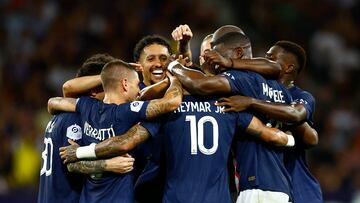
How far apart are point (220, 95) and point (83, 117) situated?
1137 millimetres

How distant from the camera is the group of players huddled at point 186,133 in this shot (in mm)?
7270

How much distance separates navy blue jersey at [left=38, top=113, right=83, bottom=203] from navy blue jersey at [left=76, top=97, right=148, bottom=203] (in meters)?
0.38

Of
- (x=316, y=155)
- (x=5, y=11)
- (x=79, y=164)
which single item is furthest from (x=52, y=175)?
(x=5, y=11)

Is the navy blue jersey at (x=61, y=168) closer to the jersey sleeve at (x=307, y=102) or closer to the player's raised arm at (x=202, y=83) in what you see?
the player's raised arm at (x=202, y=83)

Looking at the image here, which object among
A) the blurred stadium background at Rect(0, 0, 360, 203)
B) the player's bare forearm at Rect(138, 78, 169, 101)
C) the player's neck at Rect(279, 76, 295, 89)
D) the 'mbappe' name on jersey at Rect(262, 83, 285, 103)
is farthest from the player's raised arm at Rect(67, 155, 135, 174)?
the blurred stadium background at Rect(0, 0, 360, 203)

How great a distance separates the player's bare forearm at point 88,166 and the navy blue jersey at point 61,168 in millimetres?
360

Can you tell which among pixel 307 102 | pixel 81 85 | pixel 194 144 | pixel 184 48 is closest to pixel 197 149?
pixel 194 144

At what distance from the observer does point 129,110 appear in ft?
23.8

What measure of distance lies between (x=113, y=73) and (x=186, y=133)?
761 millimetres

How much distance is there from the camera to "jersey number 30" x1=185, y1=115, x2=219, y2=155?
727cm

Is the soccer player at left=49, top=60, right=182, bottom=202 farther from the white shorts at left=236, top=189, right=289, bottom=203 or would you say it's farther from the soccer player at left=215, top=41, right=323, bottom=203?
the soccer player at left=215, top=41, right=323, bottom=203

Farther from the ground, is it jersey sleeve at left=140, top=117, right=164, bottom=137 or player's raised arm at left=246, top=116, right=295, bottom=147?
jersey sleeve at left=140, top=117, right=164, bottom=137

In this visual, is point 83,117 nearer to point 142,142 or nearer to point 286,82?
point 142,142

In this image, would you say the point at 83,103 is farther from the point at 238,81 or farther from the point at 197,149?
the point at 238,81
